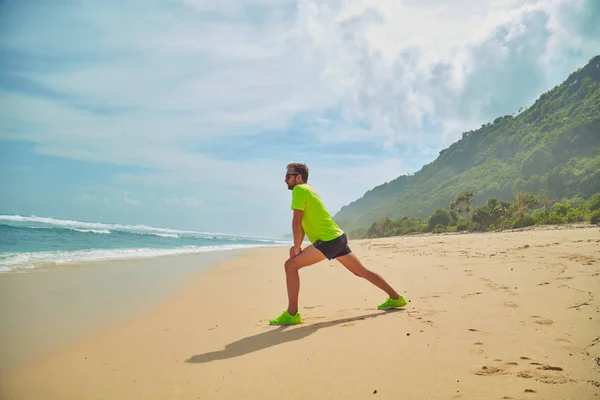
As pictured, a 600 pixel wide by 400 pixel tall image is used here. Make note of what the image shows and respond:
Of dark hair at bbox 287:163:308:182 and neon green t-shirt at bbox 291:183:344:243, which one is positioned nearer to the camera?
neon green t-shirt at bbox 291:183:344:243

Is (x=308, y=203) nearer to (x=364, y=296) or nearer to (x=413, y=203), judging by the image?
(x=364, y=296)

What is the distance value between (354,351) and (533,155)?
99.6m

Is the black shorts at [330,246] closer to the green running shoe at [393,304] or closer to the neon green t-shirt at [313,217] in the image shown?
the neon green t-shirt at [313,217]

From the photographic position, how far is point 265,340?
369 centimetres

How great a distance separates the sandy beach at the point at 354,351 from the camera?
93.7 inches

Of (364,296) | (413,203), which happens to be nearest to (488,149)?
(413,203)

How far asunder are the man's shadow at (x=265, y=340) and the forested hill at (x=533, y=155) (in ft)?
241

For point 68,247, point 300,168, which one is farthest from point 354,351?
point 68,247

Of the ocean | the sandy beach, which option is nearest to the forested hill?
the ocean

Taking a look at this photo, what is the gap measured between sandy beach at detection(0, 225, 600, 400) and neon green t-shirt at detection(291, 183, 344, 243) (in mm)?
1028

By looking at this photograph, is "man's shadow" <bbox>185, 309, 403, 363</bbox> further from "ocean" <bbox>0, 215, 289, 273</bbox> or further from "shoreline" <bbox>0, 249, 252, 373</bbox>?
"ocean" <bbox>0, 215, 289, 273</bbox>

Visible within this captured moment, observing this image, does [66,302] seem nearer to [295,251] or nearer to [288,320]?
[288,320]

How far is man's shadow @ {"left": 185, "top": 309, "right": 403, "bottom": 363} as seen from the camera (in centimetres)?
324

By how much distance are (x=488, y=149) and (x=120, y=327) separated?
134079mm
